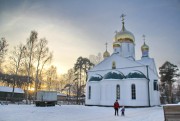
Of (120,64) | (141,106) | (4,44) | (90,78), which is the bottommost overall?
(141,106)

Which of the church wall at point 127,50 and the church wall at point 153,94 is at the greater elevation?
the church wall at point 127,50

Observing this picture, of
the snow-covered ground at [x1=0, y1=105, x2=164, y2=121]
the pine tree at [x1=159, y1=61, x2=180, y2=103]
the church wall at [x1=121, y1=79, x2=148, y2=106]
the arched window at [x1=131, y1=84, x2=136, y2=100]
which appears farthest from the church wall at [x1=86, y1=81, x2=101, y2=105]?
the pine tree at [x1=159, y1=61, x2=180, y2=103]

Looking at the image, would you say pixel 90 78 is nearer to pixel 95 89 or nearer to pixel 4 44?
pixel 95 89

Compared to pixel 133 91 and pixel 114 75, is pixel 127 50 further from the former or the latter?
pixel 133 91

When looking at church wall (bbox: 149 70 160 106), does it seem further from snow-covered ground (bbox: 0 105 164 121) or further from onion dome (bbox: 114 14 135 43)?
snow-covered ground (bbox: 0 105 164 121)

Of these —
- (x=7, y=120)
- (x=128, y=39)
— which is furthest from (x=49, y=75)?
(x=7, y=120)

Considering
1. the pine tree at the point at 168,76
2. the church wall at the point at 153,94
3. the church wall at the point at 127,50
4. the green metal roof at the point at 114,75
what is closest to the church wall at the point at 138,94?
the green metal roof at the point at 114,75

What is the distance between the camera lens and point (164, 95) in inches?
2030

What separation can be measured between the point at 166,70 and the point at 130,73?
2332 cm

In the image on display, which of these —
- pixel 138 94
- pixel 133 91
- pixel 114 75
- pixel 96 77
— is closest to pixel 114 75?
pixel 114 75

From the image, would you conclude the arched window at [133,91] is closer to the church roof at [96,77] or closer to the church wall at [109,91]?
the church wall at [109,91]

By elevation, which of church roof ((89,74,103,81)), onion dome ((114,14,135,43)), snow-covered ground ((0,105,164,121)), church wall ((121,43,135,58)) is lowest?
snow-covered ground ((0,105,164,121))

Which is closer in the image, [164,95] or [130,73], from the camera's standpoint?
[130,73]

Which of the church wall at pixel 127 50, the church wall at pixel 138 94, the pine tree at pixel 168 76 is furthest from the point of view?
the pine tree at pixel 168 76
